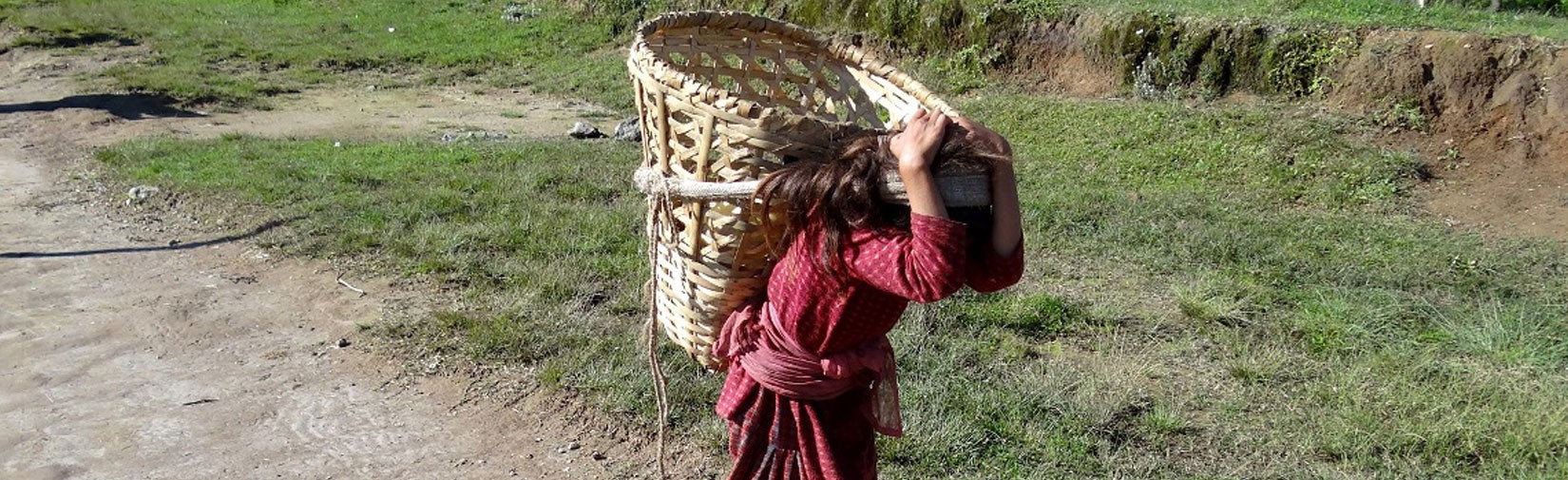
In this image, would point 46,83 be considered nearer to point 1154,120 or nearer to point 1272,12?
point 1154,120

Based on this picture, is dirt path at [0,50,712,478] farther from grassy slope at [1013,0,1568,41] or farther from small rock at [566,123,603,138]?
grassy slope at [1013,0,1568,41]

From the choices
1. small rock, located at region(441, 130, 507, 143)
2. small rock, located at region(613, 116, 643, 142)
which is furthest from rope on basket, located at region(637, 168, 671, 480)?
small rock, located at region(441, 130, 507, 143)

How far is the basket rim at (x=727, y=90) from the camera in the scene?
197cm

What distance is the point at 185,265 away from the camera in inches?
215

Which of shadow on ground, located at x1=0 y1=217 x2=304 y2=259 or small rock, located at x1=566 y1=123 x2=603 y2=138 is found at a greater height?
shadow on ground, located at x1=0 y1=217 x2=304 y2=259

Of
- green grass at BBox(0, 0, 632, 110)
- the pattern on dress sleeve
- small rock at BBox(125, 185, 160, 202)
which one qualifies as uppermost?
the pattern on dress sleeve

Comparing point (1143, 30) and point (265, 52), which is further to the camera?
point (265, 52)

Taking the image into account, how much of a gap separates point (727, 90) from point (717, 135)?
0.79ft

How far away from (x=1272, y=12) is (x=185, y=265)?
6.72 metres

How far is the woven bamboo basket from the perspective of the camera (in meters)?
1.92

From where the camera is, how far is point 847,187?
181 cm

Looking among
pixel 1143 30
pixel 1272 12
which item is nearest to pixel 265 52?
pixel 1143 30

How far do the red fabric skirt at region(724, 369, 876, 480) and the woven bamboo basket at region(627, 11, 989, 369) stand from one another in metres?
0.12

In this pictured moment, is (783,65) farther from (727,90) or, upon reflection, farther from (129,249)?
(129,249)
